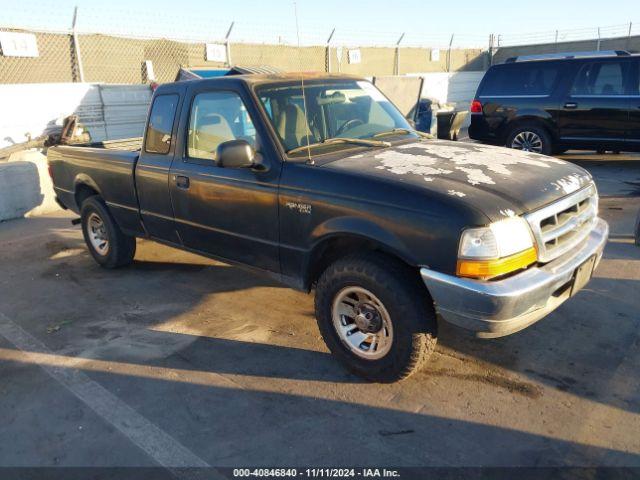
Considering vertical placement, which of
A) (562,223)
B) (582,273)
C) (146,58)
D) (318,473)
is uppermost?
(146,58)

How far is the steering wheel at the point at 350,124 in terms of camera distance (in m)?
4.02

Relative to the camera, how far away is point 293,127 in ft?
12.4

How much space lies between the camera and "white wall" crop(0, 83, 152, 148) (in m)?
10.1

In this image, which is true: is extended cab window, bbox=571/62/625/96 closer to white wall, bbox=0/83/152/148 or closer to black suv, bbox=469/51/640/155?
black suv, bbox=469/51/640/155

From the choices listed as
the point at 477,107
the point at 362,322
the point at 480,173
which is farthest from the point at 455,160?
the point at 477,107

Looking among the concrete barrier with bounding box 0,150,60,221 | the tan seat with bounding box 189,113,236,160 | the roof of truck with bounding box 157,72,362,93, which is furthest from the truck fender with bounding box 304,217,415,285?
the concrete barrier with bounding box 0,150,60,221

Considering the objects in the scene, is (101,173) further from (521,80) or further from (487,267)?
(521,80)

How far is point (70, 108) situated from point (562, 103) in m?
9.80

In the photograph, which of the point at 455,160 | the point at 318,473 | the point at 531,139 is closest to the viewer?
the point at 318,473

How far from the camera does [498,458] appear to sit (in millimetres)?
2654

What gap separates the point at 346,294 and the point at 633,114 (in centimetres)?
760

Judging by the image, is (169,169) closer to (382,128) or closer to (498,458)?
(382,128)

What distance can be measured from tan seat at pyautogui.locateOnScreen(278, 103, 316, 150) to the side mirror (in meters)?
0.32

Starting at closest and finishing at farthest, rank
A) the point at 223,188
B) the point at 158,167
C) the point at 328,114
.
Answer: the point at 223,188 → the point at 328,114 → the point at 158,167
